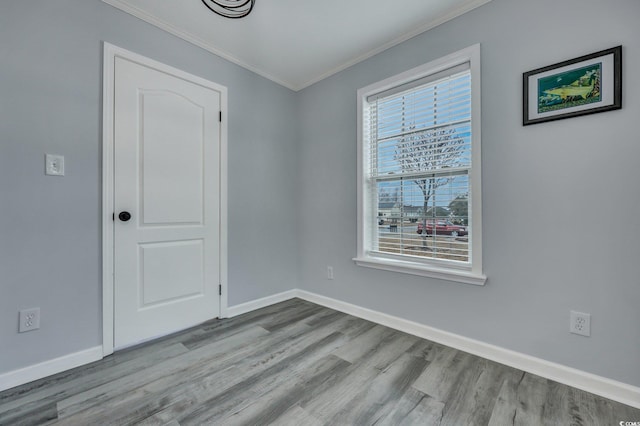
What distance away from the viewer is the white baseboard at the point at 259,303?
2669 mm

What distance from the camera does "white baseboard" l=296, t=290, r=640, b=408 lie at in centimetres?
148

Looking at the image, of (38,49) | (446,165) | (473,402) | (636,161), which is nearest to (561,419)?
(473,402)

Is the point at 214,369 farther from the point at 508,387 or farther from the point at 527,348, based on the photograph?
the point at 527,348

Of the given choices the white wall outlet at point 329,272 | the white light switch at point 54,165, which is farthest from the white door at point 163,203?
the white wall outlet at point 329,272

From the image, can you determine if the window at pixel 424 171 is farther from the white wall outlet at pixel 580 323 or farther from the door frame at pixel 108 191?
the door frame at pixel 108 191

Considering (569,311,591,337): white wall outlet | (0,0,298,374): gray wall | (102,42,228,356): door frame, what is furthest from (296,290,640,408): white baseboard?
(0,0,298,374): gray wall

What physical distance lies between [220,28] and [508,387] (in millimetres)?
3265

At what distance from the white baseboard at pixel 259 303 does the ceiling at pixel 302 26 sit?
2450mm

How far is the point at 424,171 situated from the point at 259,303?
210cm

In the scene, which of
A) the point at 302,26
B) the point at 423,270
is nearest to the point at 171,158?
the point at 302,26

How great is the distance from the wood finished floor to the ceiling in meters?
2.53

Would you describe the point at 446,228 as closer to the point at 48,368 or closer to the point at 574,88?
the point at 574,88

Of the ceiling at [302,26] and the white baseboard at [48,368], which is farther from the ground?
the ceiling at [302,26]

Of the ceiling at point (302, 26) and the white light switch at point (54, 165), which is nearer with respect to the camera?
the white light switch at point (54, 165)
